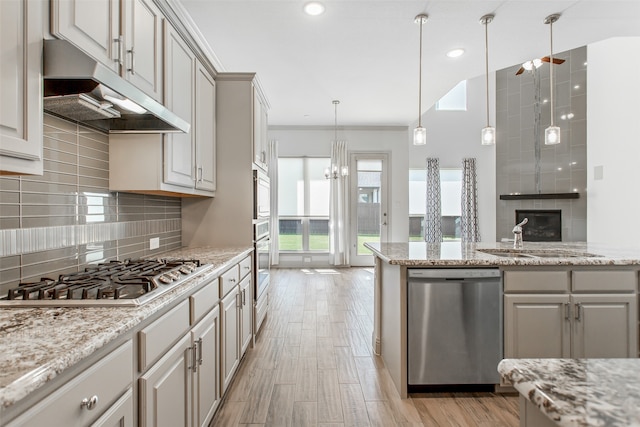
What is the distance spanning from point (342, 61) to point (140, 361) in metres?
3.57

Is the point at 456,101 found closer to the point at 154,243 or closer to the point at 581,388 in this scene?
the point at 154,243

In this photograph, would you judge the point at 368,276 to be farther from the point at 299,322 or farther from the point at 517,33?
the point at 517,33

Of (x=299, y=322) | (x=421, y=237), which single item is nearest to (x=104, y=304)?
(x=299, y=322)

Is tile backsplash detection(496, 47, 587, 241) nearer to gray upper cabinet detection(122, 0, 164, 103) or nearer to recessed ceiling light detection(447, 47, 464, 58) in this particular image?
recessed ceiling light detection(447, 47, 464, 58)

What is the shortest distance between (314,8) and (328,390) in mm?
2932

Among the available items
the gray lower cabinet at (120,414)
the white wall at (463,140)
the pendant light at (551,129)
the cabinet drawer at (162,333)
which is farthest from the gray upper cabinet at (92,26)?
the white wall at (463,140)

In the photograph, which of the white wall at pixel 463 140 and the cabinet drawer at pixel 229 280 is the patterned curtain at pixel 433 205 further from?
the cabinet drawer at pixel 229 280

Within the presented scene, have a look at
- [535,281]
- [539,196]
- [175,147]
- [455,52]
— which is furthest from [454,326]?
[539,196]

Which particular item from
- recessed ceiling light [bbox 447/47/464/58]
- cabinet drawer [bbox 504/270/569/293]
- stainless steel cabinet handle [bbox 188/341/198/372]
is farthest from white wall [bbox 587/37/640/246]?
stainless steel cabinet handle [bbox 188/341/198/372]

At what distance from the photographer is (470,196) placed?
25.2 feet

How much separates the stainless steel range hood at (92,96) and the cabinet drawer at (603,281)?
2.63 m

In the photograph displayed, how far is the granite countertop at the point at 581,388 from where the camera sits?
1.62 feet

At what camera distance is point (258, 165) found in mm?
3209

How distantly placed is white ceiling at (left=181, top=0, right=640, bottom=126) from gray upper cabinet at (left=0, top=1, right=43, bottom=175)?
1.94 m
